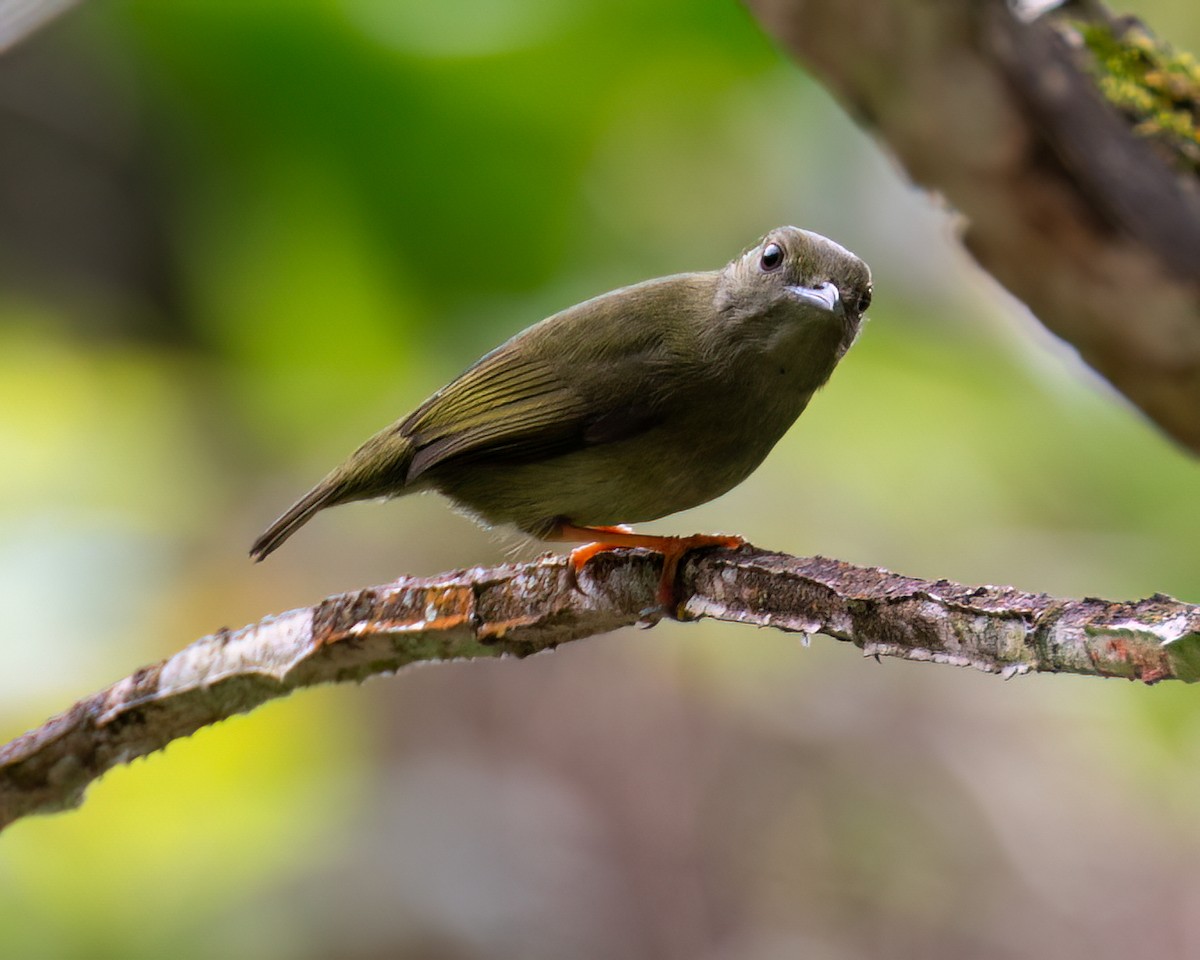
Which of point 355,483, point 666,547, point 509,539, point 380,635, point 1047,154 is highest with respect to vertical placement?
point 1047,154

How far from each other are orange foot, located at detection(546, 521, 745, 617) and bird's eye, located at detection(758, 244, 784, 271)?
81 centimetres

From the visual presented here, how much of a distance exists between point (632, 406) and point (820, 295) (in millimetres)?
576

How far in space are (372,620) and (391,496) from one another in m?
1.09

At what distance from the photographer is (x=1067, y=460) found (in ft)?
16.1

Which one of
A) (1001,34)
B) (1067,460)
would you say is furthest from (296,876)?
(1001,34)

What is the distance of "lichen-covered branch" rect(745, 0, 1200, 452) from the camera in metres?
3.06

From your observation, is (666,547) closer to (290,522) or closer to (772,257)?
(772,257)

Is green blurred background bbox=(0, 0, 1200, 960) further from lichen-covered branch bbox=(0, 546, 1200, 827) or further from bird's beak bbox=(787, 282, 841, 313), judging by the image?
lichen-covered branch bbox=(0, 546, 1200, 827)

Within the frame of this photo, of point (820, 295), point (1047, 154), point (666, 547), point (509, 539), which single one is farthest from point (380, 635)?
point (1047, 154)

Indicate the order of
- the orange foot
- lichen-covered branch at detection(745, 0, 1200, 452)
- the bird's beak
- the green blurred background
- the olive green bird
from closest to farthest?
the orange foot
lichen-covered branch at detection(745, 0, 1200, 452)
the bird's beak
the olive green bird
the green blurred background

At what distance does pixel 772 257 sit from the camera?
3482mm

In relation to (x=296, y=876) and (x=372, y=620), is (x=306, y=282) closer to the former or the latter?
(x=296, y=876)

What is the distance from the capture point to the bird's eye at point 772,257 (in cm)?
346

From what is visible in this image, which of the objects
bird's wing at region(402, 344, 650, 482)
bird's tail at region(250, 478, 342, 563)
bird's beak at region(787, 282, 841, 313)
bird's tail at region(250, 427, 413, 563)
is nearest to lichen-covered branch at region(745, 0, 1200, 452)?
bird's beak at region(787, 282, 841, 313)
